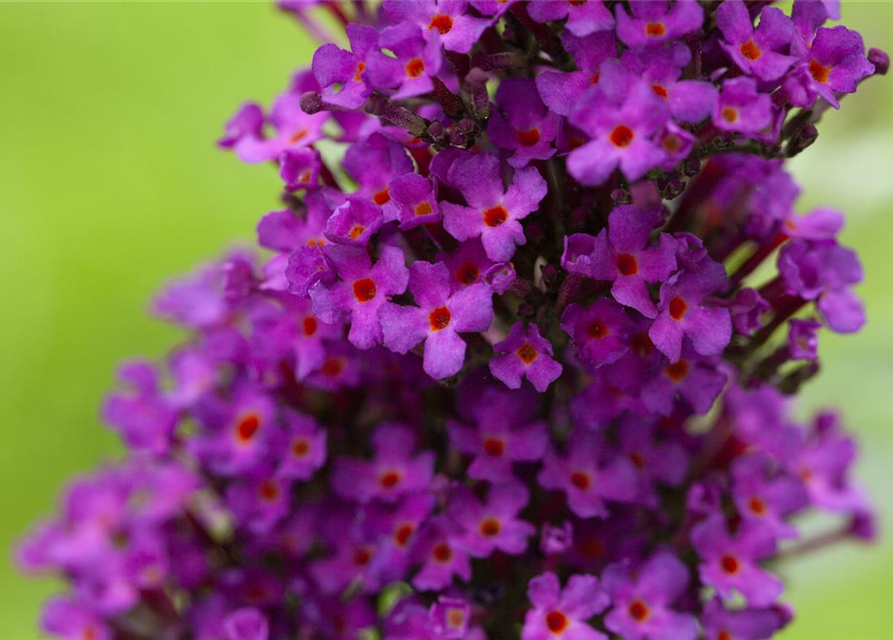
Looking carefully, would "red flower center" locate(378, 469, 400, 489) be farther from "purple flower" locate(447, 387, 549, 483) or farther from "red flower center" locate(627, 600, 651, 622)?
"red flower center" locate(627, 600, 651, 622)

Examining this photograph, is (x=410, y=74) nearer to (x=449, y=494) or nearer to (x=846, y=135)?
(x=449, y=494)

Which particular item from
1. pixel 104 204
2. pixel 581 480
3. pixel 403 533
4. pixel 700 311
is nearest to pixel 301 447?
pixel 403 533

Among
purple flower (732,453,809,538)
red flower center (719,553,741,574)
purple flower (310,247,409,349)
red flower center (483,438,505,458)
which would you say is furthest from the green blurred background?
purple flower (310,247,409,349)

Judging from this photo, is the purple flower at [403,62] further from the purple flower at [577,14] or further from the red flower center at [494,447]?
the red flower center at [494,447]

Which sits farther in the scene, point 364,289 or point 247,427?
point 247,427

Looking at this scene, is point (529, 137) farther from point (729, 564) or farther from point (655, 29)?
point (729, 564)

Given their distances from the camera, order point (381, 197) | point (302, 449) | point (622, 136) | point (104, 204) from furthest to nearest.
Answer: point (104, 204)
point (302, 449)
point (381, 197)
point (622, 136)

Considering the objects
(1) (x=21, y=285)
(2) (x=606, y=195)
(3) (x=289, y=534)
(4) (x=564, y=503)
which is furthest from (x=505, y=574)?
(1) (x=21, y=285)
